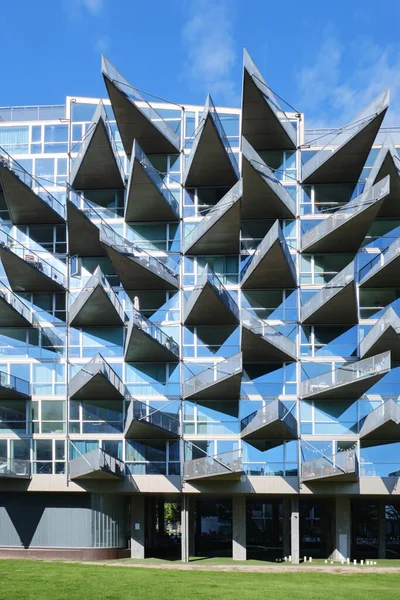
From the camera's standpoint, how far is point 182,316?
1414 inches

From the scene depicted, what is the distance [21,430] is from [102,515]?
5236 mm

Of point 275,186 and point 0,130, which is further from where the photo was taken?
point 0,130

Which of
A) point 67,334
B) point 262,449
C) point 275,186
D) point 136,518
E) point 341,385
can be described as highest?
point 275,186

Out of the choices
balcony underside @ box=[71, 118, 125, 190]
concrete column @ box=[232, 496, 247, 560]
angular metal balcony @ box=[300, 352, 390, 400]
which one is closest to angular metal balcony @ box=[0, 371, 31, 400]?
balcony underside @ box=[71, 118, 125, 190]

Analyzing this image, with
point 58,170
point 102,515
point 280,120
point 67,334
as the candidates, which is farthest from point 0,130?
point 102,515

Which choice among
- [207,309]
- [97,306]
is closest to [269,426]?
[207,309]

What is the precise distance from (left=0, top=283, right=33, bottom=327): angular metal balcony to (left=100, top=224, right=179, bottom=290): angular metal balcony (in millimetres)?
4612

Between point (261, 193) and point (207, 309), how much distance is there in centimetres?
565

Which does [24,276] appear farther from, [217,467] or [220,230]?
[217,467]

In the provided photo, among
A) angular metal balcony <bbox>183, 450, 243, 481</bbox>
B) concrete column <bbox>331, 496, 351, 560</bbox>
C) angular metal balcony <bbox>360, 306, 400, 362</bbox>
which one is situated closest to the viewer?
angular metal balcony <bbox>183, 450, 243, 481</bbox>

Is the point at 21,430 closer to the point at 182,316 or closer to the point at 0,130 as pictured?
the point at 182,316

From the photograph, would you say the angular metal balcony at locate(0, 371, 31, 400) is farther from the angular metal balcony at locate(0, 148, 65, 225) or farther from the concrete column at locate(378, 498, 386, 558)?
the concrete column at locate(378, 498, 386, 558)

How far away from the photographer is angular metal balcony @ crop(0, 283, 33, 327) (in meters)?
35.6

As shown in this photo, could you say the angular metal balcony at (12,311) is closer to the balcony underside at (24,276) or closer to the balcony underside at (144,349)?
the balcony underside at (24,276)
